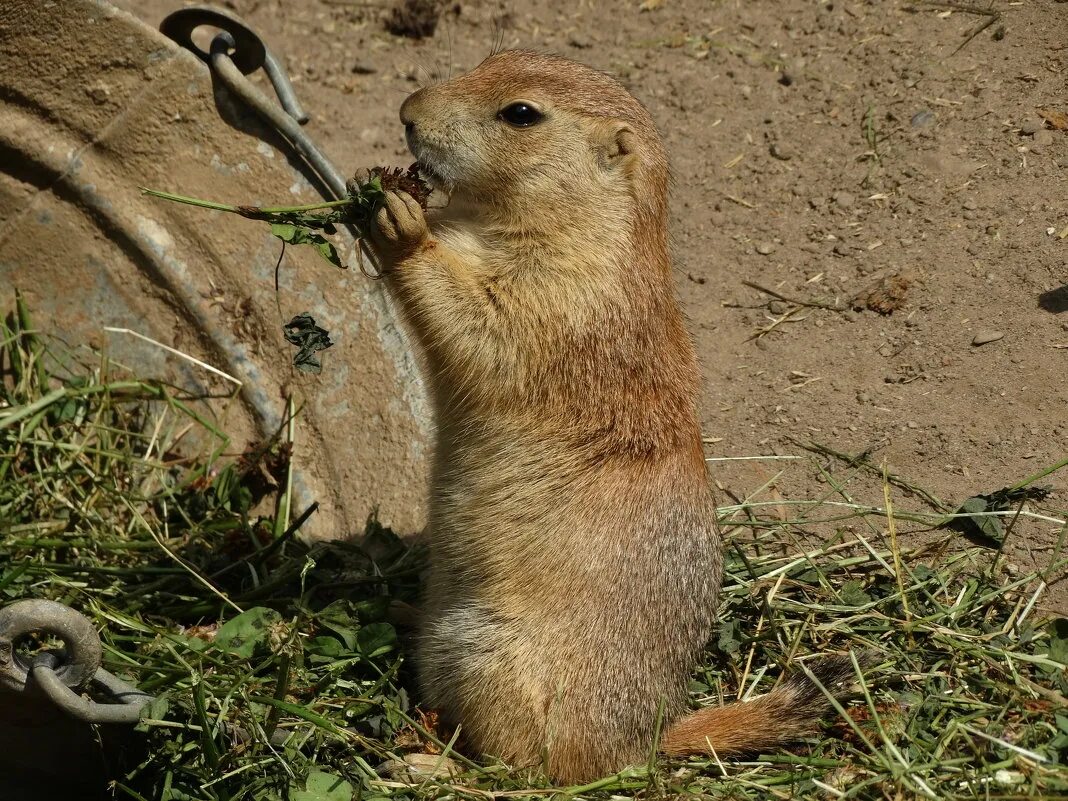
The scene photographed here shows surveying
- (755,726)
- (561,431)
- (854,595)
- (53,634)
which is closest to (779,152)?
(854,595)

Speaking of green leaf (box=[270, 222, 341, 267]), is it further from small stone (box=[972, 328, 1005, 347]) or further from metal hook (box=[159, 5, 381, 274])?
small stone (box=[972, 328, 1005, 347])

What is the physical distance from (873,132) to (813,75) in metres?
0.65

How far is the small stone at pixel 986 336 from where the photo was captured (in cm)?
503

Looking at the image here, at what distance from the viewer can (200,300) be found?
5215 millimetres

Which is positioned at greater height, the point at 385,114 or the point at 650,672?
the point at 385,114

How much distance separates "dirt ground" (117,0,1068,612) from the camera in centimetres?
493

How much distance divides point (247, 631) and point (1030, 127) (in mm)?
4594

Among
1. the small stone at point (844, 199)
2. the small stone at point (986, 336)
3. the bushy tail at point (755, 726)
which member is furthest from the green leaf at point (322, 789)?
the small stone at point (844, 199)

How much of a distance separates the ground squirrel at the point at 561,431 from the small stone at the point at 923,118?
271 centimetres

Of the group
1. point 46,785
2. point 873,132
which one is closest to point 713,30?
point 873,132

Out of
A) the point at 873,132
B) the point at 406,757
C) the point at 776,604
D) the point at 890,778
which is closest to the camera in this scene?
the point at 890,778

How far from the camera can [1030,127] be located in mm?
5621

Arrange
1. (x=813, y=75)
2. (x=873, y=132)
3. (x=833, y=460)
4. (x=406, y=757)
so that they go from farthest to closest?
(x=813, y=75) → (x=873, y=132) → (x=833, y=460) → (x=406, y=757)

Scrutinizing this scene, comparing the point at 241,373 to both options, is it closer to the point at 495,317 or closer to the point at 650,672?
the point at 495,317
